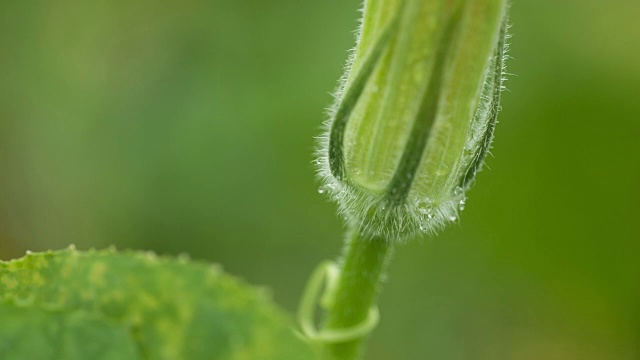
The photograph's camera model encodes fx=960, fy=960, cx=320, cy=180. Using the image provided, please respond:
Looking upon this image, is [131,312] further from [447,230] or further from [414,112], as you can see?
[447,230]

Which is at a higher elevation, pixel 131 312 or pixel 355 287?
pixel 131 312

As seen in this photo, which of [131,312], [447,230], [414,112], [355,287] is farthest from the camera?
[447,230]

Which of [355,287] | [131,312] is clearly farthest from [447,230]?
[131,312]

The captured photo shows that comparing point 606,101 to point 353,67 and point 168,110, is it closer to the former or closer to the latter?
point 168,110

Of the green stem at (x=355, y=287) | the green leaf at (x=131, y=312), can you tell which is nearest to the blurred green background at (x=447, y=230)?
the green stem at (x=355, y=287)

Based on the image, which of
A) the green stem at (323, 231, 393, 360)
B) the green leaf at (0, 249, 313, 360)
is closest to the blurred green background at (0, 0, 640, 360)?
Result: the green stem at (323, 231, 393, 360)

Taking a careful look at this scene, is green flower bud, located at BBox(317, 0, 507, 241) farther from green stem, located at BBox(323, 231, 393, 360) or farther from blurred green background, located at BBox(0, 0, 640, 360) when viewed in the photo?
blurred green background, located at BBox(0, 0, 640, 360)
